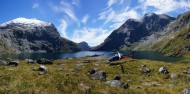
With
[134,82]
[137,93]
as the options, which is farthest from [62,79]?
[134,82]

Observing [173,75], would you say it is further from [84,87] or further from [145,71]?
[84,87]

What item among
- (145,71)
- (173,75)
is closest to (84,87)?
(173,75)

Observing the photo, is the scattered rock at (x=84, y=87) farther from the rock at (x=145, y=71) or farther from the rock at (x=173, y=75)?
the rock at (x=145, y=71)

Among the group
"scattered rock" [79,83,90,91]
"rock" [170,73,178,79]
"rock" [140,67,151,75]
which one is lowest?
"rock" [170,73,178,79]

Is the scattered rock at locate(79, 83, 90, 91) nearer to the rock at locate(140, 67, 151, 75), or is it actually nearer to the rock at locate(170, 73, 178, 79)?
the rock at locate(170, 73, 178, 79)

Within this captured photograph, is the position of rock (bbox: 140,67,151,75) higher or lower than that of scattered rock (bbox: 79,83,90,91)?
lower

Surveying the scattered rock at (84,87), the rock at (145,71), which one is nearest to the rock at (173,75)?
the rock at (145,71)

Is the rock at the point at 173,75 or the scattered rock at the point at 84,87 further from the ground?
the scattered rock at the point at 84,87

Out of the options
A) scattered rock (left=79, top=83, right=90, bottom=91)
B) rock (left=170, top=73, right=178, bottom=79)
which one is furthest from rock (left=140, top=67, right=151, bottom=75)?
scattered rock (left=79, top=83, right=90, bottom=91)

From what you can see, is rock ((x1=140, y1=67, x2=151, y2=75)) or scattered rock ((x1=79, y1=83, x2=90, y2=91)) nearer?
scattered rock ((x1=79, y1=83, x2=90, y2=91))

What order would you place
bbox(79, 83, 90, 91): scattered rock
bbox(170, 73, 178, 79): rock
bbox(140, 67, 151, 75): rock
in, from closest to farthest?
bbox(79, 83, 90, 91): scattered rock < bbox(170, 73, 178, 79): rock < bbox(140, 67, 151, 75): rock

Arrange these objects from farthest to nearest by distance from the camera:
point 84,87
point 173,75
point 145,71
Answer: point 145,71
point 173,75
point 84,87

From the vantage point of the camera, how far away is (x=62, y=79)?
21516mm

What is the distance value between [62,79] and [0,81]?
4.92 m
